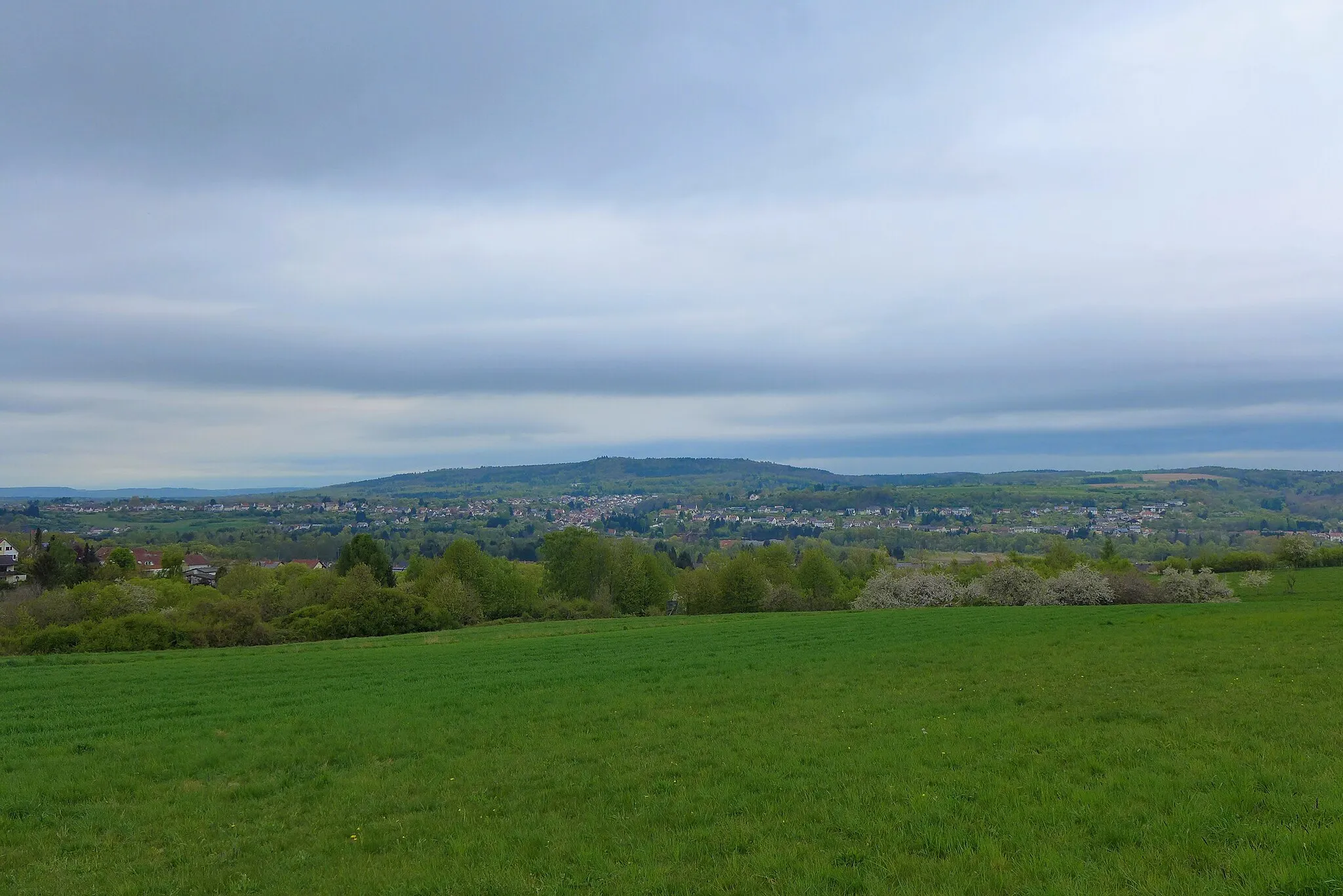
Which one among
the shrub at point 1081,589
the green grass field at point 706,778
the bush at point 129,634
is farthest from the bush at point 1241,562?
the bush at point 129,634

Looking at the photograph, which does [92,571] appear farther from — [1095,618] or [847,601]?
[1095,618]

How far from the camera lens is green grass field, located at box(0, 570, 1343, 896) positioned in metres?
7.07

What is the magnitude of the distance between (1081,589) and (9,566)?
112716 mm

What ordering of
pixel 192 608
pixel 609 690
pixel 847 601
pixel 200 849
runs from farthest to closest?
pixel 847 601 < pixel 192 608 < pixel 609 690 < pixel 200 849

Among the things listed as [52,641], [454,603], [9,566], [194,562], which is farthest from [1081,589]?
[194,562]

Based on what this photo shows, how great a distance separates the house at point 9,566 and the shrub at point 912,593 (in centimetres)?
8652

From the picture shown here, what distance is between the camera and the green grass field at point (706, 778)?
707 centimetres

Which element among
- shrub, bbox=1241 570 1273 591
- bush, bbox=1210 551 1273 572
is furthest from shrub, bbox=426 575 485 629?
bush, bbox=1210 551 1273 572

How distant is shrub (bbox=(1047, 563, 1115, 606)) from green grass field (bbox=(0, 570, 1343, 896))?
41.2 meters

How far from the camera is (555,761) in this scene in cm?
1184

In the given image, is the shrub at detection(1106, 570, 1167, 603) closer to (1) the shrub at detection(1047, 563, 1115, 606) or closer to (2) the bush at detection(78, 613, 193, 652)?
(1) the shrub at detection(1047, 563, 1115, 606)

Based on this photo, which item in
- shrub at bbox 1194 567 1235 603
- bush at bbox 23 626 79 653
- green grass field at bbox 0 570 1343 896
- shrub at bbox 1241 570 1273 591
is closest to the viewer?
green grass field at bbox 0 570 1343 896

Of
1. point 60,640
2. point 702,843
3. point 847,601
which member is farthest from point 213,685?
point 847,601

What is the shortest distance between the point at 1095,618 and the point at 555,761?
31249 mm
